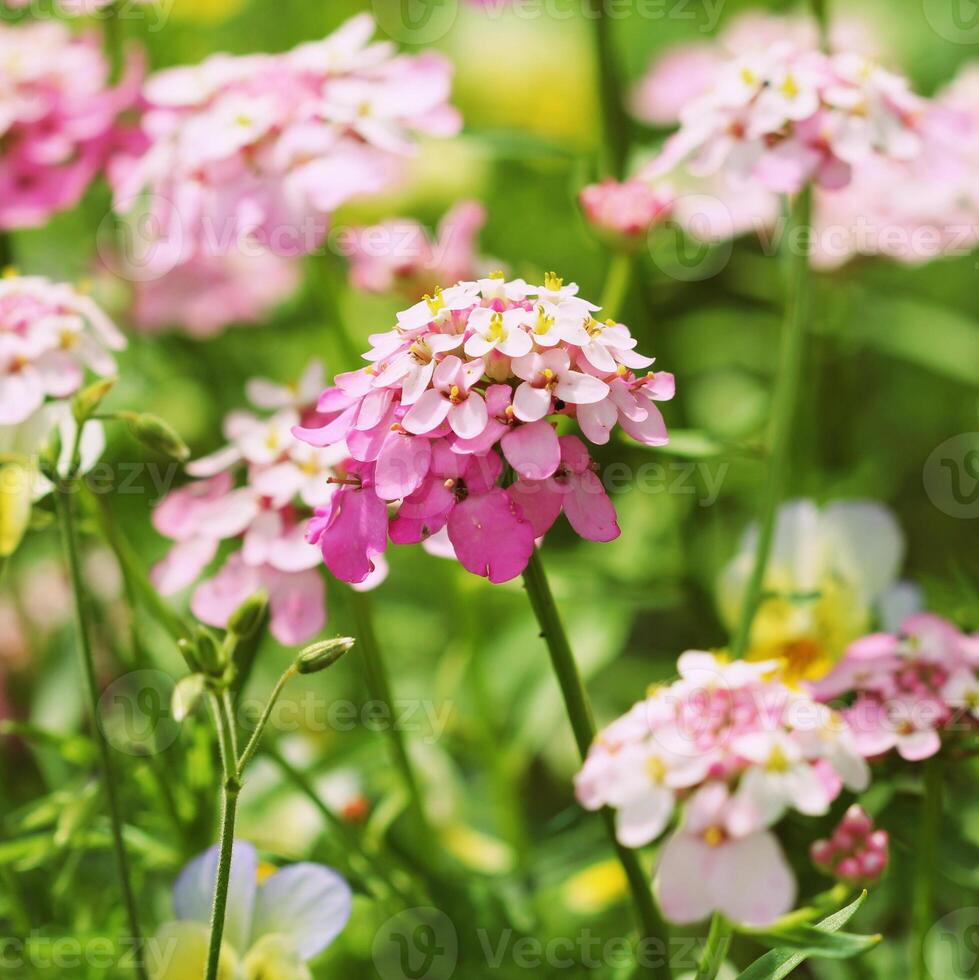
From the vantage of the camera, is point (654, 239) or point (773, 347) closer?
point (654, 239)

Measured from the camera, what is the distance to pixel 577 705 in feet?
2.64

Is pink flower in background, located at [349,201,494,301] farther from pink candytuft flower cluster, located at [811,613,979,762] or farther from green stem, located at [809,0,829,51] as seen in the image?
pink candytuft flower cluster, located at [811,613,979,762]

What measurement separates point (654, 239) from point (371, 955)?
0.87 m

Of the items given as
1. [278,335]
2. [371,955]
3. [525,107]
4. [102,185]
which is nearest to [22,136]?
[102,185]

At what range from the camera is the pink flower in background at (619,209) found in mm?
1156

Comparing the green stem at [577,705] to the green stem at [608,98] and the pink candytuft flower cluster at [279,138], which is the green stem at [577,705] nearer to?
the pink candytuft flower cluster at [279,138]

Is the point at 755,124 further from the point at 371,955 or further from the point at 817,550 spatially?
the point at 371,955

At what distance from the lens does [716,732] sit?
799 mm

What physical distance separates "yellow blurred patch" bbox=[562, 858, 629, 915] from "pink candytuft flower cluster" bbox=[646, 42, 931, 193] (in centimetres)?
Answer: 66

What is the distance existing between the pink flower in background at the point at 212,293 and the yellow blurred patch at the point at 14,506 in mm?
610

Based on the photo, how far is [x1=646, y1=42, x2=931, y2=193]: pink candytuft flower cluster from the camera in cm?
100

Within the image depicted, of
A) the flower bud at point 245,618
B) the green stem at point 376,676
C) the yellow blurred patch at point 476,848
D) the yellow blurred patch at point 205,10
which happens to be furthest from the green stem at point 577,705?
the yellow blurred patch at point 205,10

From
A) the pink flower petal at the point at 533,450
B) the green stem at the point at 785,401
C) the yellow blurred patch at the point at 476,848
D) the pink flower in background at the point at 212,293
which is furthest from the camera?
the pink flower in background at the point at 212,293

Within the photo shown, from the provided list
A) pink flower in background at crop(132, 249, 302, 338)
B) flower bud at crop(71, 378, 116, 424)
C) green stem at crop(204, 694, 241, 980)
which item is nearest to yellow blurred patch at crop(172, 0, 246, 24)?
pink flower in background at crop(132, 249, 302, 338)
